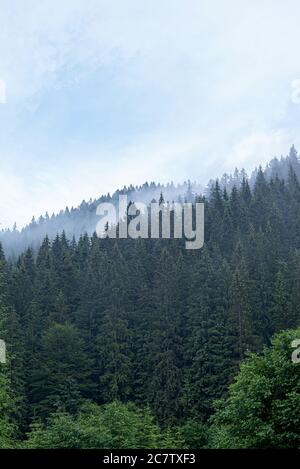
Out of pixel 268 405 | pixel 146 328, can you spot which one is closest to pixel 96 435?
pixel 268 405

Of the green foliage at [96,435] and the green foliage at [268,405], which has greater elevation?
the green foliage at [268,405]

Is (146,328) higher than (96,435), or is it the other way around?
(146,328)

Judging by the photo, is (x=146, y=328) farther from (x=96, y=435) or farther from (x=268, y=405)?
(x=268, y=405)

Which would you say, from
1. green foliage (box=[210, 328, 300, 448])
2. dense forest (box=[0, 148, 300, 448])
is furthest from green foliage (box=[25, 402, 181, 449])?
green foliage (box=[210, 328, 300, 448])

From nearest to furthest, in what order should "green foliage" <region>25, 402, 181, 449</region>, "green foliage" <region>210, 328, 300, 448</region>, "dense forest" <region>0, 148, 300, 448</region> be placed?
"green foliage" <region>210, 328, 300, 448</region> < "green foliage" <region>25, 402, 181, 449</region> < "dense forest" <region>0, 148, 300, 448</region>

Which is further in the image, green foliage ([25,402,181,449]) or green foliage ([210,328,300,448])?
green foliage ([25,402,181,449])

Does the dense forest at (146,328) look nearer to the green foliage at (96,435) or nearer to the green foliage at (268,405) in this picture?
the green foliage at (96,435)

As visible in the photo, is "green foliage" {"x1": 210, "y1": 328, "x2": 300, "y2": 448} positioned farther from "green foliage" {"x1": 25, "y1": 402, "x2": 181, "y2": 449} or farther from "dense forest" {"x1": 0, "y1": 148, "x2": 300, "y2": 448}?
"dense forest" {"x1": 0, "y1": 148, "x2": 300, "y2": 448}

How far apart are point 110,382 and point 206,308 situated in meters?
15.4

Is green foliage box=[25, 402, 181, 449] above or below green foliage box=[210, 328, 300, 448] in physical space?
below

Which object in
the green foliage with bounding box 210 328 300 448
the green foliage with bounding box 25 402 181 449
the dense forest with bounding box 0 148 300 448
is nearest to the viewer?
the green foliage with bounding box 210 328 300 448

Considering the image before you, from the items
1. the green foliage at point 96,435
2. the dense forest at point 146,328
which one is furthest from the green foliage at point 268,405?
the dense forest at point 146,328

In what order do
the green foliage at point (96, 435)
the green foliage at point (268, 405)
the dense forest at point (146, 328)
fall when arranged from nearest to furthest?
the green foliage at point (268, 405), the green foliage at point (96, 435), the dense forest at point (146, 328)

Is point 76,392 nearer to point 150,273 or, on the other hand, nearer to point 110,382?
point 110,382
